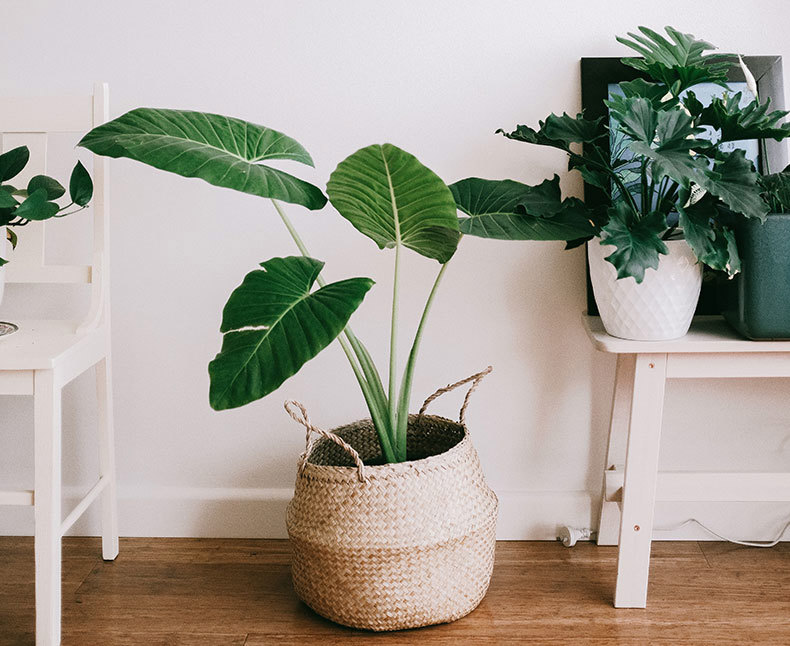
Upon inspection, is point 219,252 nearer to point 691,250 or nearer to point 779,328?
point 691,250

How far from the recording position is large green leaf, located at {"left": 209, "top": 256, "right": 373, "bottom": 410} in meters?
1.15

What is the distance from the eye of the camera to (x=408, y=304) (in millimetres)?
1807

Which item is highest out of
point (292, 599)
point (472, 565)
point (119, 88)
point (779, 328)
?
point (119, 88)

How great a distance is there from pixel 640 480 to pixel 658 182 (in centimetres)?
54

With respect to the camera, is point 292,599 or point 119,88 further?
point 119,88

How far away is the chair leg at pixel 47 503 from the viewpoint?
141cm

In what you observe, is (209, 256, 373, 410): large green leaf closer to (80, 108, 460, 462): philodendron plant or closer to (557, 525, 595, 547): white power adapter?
(80, 108, 460, 462): philodendron plant

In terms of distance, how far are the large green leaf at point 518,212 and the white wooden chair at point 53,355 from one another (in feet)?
2.37

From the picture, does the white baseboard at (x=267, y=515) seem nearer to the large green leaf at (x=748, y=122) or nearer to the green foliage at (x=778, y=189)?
the green foliage at (x=778, y=189)

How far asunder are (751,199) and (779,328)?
251 mm

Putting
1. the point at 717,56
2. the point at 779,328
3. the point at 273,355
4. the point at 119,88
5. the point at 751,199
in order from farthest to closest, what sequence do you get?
the point at 119,88 < the point at 717,56 < the point at 779,328 < the point at 751,199 < the point at 273,355

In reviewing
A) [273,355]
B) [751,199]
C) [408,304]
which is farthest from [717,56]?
[273,355]

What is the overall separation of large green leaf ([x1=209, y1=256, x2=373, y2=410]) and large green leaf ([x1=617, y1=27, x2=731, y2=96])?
2.14ft

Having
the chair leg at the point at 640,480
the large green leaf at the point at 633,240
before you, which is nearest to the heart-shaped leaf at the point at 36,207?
the large green leaf at the point at 633,240
